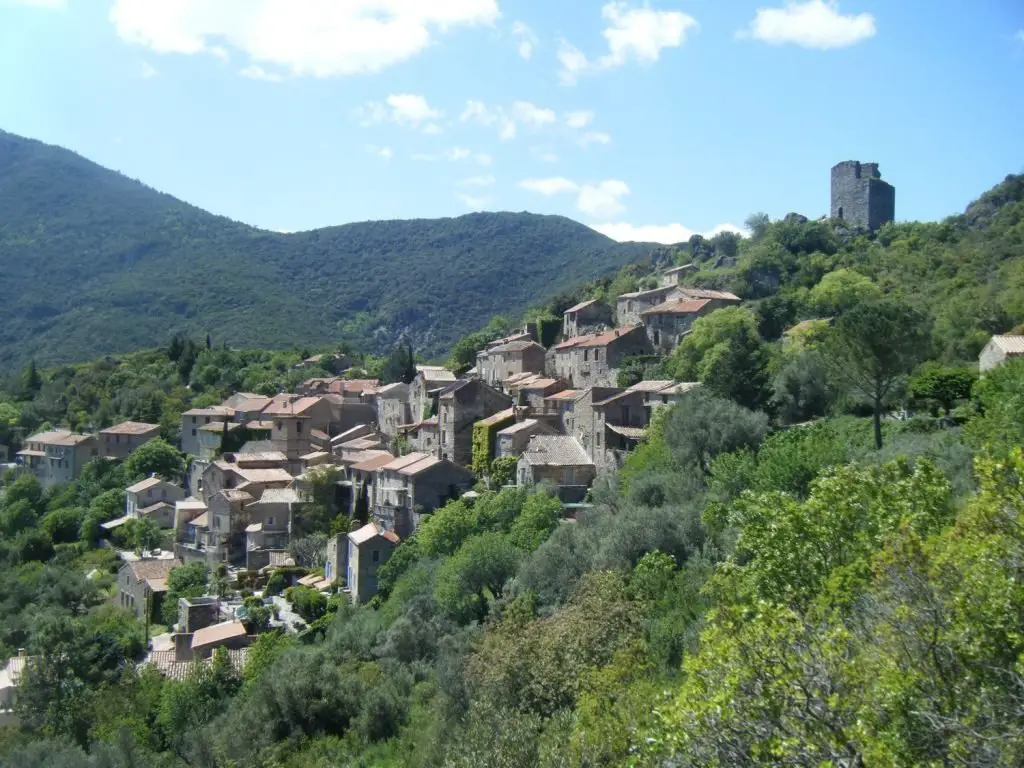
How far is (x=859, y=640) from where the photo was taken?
1203cm

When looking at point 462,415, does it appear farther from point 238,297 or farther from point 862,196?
point 238,297

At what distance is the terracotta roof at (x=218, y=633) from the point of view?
1502 inches

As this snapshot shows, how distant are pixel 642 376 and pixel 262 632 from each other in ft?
79.0

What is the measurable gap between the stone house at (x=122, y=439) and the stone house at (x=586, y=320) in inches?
1304

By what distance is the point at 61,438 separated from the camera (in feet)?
240

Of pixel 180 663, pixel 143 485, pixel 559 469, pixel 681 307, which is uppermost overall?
pixel 681 307

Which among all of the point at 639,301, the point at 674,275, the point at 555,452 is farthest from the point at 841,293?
the point at 555,452

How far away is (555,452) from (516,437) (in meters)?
2.60

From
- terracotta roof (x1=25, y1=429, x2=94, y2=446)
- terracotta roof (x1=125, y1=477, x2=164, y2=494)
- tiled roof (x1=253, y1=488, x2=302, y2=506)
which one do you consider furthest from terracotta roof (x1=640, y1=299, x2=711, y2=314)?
terracotta roof (x1=25, y1=429, x2=94, y2=446)

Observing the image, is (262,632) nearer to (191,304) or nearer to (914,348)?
(914,348)

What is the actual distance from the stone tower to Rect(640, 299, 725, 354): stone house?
37.6 meters

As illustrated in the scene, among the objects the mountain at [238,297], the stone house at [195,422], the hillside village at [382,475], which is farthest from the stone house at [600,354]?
the mountain at [238,297]

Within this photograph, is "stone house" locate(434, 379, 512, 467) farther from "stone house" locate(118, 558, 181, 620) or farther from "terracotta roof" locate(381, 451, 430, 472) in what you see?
"stone house" locate(118, 558, 181, 620)

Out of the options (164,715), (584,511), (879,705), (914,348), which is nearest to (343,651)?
(164,715)
